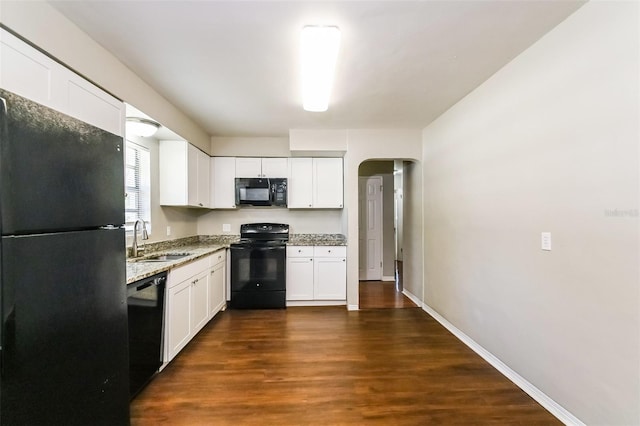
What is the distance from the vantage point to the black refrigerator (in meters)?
0.91

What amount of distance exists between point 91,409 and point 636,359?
2.67 meters

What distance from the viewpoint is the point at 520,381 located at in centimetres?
208

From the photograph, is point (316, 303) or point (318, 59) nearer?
point (318, 59)

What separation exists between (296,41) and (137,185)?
235 cm

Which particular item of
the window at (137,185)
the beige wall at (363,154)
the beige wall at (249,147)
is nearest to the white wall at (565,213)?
the beige wall at (363,154)

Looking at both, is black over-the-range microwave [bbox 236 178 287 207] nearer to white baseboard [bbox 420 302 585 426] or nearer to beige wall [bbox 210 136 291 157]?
beige wall [bbox 210 136 291 157]

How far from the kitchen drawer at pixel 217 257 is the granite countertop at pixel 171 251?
0.18ft

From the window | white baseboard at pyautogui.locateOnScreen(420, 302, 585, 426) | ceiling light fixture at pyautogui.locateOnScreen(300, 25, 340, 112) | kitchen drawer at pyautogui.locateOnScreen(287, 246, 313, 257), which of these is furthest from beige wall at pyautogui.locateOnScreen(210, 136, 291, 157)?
white baseboard at pyautogui.locateOnScreen(420, 302, 585, 426)

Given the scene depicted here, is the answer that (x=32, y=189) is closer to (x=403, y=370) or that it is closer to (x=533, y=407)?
(x=403, y=370)

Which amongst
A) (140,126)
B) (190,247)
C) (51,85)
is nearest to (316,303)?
(190,247)

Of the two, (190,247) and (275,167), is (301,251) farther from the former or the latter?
(190,247)

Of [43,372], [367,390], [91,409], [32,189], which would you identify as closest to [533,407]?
[367,390]

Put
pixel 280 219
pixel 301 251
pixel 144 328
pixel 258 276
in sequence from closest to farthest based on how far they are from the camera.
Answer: pixel 144 328, pixel 258 276, pixel 301 251, pixel 280 219

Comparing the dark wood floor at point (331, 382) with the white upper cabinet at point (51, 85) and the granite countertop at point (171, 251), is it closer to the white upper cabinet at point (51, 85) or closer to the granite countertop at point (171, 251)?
the granite countertop at point (171, 251)
